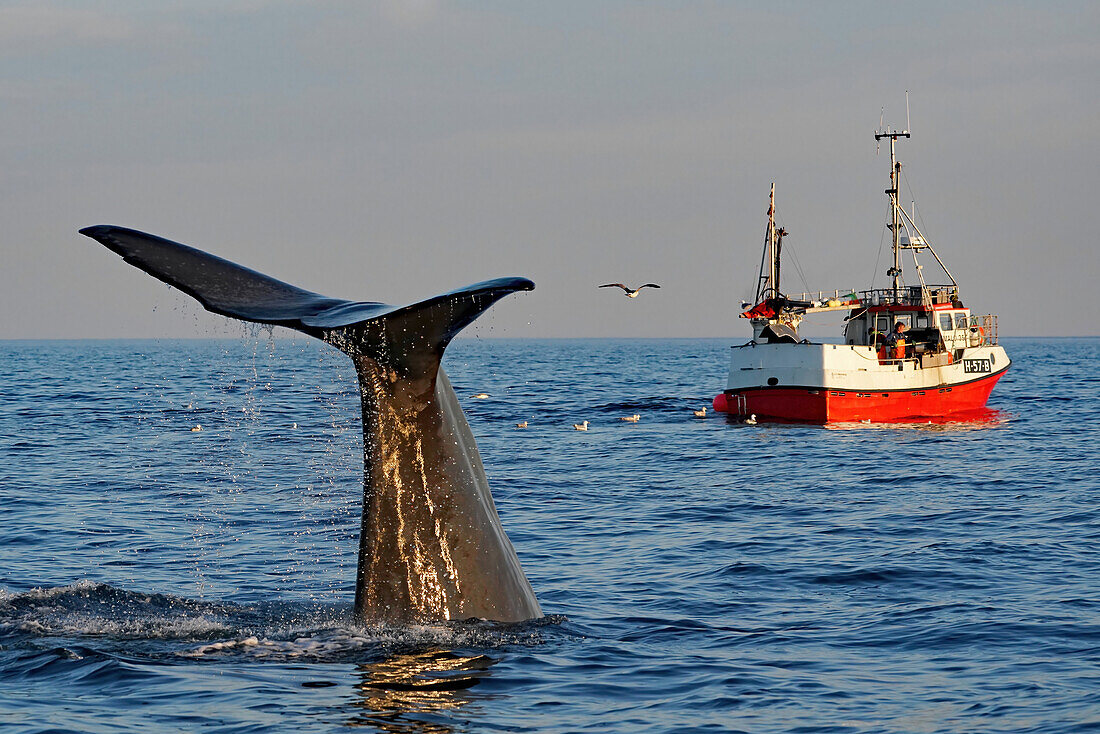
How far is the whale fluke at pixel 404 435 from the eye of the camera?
6301 millimetres

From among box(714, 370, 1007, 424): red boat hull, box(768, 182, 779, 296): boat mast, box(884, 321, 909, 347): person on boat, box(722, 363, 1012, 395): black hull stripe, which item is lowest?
box(714, 370, 1007, 424): red boat hull

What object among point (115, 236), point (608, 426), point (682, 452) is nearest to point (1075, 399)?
point (608, 426)

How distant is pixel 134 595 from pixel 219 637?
1.60 meters

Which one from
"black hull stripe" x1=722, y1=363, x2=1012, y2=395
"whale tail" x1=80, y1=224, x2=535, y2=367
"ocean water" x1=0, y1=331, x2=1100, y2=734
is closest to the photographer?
"whale tail" x1=80, y1=224, x2=535, y2=367

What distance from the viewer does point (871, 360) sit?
39.0 meters

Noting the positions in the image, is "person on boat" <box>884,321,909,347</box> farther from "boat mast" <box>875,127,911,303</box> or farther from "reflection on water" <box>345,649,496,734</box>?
"reflection on water" <box>345,649,496,734</box>

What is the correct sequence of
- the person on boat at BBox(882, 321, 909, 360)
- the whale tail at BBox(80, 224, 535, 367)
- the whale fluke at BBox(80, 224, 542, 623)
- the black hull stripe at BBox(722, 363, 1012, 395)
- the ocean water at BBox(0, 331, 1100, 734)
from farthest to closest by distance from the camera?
the person on boat at BBox(882, 321, 909, 360), the black hull stripe at BBox(722, 363, 1012, 395), the ocean water at BBox(0, 331, 1100, 734), the whale fluke at BBox(80, 224, 542, 623), the whale tail at BBox(80, 224, 535, 367)

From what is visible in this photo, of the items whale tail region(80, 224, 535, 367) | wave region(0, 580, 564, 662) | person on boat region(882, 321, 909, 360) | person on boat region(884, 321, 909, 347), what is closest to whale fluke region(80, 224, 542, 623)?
whale tail region(80, 224, 535, 367)

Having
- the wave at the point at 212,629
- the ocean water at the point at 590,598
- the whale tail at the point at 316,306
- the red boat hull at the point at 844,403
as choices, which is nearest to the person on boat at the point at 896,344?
the red boat hull at the point at 844,403

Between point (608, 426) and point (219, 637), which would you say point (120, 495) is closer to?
point (219, 637)

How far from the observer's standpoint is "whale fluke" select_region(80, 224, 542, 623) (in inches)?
248

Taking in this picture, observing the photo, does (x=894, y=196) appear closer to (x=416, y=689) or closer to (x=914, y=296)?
(x=914, y=296)

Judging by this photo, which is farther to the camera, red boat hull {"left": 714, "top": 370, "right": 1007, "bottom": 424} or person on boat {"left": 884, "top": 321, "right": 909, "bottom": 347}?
person on boat {"left": 884, "top": 321, "right": 909, "bottom": 347}

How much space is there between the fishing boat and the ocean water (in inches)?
398
